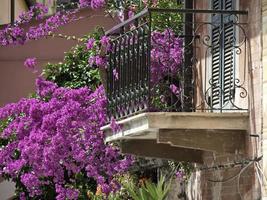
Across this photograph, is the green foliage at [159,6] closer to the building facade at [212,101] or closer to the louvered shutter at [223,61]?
the building facade at [212,101]

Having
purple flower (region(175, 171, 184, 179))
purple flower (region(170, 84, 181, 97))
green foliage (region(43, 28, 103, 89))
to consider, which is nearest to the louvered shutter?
purple flower (region(170, 84, 181, 97))

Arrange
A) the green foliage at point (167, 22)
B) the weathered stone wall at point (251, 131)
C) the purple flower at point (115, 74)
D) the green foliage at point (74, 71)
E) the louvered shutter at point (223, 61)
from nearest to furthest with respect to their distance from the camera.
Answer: the weathered stone wall at point (251, 131)
the louvered shutter at point (223, 61)
the purple flower at point (115, 74)
the green foliage at point (167, 22)
the green foliage at point (74, 71)

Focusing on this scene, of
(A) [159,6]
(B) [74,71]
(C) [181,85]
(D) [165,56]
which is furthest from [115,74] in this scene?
(B) [74,71]

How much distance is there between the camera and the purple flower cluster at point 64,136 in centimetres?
1188

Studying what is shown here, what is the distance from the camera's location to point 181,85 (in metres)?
10.4

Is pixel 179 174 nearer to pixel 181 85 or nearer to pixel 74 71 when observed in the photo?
pixel 181 85

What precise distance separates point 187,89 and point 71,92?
2.16 m

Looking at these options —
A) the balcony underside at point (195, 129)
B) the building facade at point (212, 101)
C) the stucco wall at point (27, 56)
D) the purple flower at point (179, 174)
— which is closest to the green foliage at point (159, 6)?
the building facade at point (212, 101)

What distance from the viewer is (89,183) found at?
16875 millimetres

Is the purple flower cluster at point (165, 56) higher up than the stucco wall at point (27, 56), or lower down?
lower down

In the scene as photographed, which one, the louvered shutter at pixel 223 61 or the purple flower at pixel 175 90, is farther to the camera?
the purple flower at pixel 175 90

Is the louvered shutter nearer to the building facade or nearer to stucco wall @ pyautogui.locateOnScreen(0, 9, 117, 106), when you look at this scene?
the building facade

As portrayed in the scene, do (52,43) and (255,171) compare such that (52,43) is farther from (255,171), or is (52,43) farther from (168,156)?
(255,171)

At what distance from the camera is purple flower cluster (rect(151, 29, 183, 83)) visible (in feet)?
33.3
